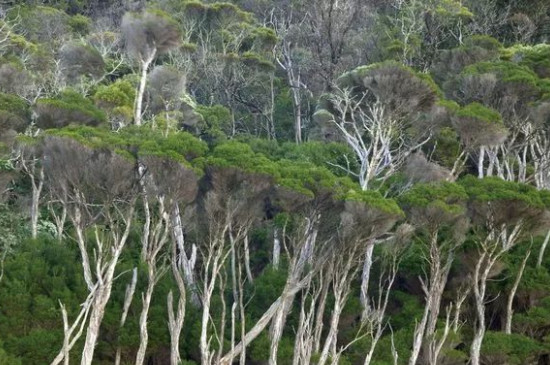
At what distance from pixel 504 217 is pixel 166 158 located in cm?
760

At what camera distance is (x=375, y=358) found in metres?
14.8

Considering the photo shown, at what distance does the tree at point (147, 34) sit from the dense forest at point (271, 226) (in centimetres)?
6

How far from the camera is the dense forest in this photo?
13.5 m

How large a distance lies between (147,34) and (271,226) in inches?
248

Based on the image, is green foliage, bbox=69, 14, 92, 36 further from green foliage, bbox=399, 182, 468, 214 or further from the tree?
green foliage, bbox=399, 182, 468, 214

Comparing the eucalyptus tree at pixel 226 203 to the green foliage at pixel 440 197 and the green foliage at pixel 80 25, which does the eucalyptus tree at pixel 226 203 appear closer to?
the green foliage at pixel 440 197

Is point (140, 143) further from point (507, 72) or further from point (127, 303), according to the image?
point (507, 72)

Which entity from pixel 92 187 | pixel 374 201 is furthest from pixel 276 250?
pixel 92 187

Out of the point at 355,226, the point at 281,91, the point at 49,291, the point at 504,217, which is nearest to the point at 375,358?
the point at 355,226

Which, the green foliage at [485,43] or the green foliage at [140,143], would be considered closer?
the green foliage at [140,143]

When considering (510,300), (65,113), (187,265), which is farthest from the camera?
(187,265)

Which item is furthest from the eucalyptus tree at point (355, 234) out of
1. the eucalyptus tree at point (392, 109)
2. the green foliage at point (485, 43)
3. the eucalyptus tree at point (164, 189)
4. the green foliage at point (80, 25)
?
the green foliage at point (80, 25)

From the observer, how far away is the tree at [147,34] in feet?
57.3

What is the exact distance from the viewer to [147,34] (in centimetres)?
1764
